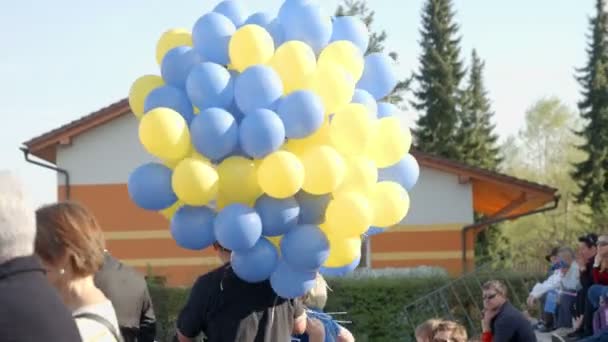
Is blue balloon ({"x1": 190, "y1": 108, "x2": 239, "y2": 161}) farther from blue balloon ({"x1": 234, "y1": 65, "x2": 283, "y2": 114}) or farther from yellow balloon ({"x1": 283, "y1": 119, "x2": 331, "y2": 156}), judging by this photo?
yellow balloon ({"x1": 283, "y1": 119, "x2": 331, "y2": 156})

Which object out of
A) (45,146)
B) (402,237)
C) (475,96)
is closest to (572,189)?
(475,96)

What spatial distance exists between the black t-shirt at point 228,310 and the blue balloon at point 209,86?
874mm

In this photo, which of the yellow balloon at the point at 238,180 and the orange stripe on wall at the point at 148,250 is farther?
the orange stripe on wall at the point at 148,250

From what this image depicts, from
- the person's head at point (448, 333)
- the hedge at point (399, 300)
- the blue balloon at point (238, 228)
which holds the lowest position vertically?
the hedge at point (399, 300)

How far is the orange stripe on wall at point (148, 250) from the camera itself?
72.9ft

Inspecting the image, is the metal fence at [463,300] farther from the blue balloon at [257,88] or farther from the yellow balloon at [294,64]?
the blue balloon at [257,88]

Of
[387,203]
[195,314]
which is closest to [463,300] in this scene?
[387,203]

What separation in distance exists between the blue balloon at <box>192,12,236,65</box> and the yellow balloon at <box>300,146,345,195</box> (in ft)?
2.47

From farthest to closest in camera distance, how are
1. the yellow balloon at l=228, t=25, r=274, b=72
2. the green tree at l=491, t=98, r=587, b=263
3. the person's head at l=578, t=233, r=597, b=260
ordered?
the green tree at l=491, t=98, r=587, b=263, the person's head at l=578, t=233, r=597, b=260, the yellow balloon at l=228, t=25, r=274, b=72

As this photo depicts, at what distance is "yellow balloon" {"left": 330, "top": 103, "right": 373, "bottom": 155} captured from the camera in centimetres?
480

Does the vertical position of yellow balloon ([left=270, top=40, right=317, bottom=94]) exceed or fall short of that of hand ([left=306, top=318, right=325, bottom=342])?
it exceeds it

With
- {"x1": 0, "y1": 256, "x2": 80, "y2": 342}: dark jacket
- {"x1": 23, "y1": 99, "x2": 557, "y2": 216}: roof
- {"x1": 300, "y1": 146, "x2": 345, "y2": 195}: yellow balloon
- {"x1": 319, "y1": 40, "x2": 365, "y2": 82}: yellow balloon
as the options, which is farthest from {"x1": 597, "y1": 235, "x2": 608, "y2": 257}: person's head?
{"x1": 23, "y1": 99, "x2": 557, "y2": 216}: roof

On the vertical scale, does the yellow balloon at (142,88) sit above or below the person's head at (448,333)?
above

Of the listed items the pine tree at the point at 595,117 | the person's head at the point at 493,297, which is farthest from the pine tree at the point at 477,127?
the person's head at the point at 493,297
